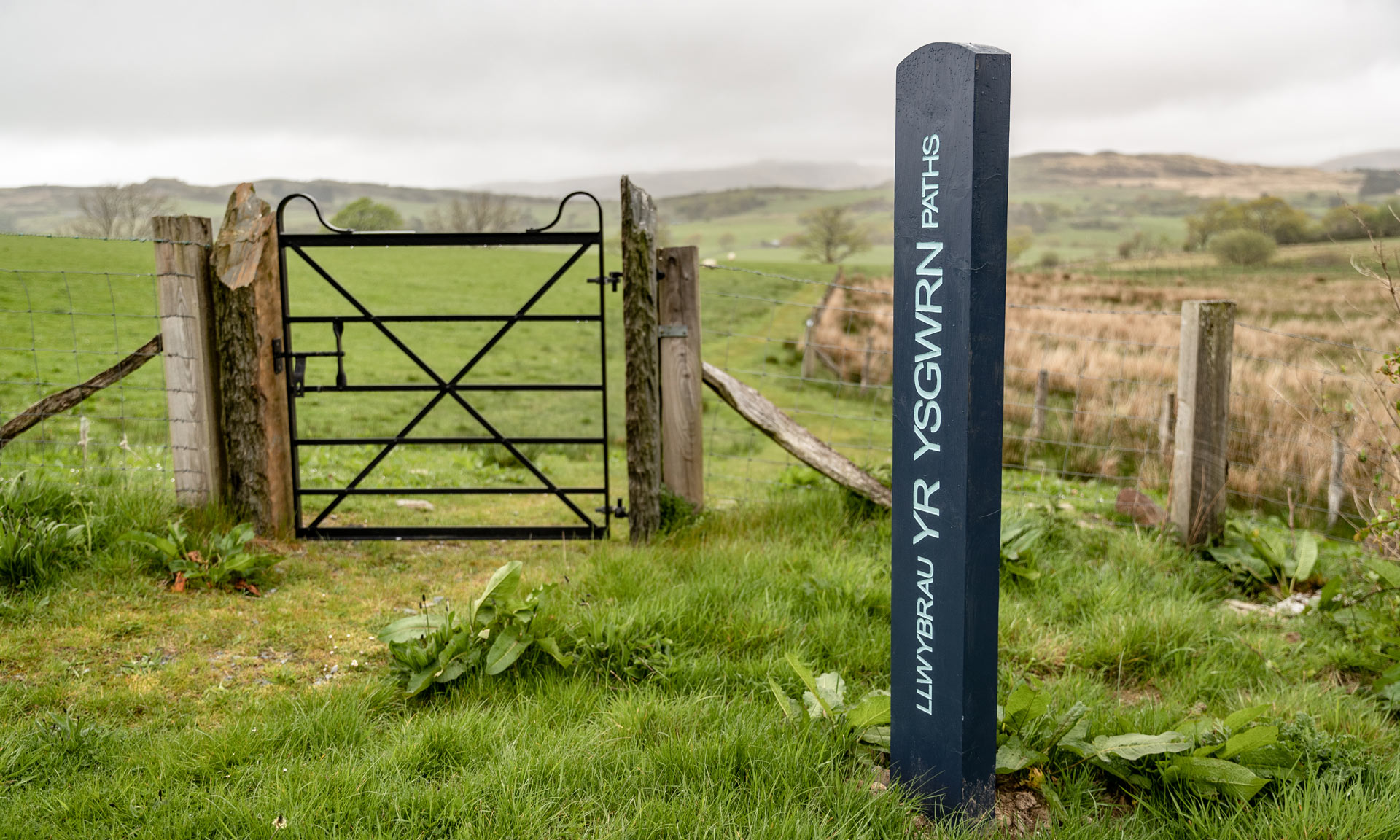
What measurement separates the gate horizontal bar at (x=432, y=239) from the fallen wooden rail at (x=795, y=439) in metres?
1.17

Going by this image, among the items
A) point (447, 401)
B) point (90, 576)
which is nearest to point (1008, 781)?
point (90, 576)

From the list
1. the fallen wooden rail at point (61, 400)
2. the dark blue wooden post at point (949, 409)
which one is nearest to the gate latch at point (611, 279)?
the fallen wooden rail at point (61, 400)

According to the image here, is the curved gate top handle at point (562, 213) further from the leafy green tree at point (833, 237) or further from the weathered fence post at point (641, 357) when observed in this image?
the leafy green tree at point (833, 237)

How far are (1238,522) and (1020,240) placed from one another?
31836 millimetres

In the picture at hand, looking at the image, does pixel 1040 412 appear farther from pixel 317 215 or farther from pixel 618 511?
pixel 317 215

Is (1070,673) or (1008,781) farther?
(1070,673)

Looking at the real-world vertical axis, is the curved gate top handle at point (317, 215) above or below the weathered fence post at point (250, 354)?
above

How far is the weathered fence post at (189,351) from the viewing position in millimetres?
5148

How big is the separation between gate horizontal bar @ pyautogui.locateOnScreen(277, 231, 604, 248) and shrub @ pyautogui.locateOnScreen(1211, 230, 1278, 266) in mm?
41169

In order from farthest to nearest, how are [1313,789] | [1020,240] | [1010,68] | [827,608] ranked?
1. [1020,240]
2. [827,608]
3. [1313,789]
4. [1010,68]

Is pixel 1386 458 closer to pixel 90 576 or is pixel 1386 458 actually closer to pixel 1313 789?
pixel 1313 789

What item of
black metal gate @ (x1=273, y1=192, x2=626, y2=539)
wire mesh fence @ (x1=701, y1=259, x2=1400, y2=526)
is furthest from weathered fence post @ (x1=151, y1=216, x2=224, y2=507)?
wire mesh fence @ (x1=701, y1=259, x2=1400, y2=526)

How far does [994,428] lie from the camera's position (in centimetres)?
235

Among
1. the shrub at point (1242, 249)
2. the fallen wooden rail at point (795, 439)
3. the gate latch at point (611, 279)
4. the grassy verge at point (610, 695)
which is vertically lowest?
the grassy verge at point (610, 695)
